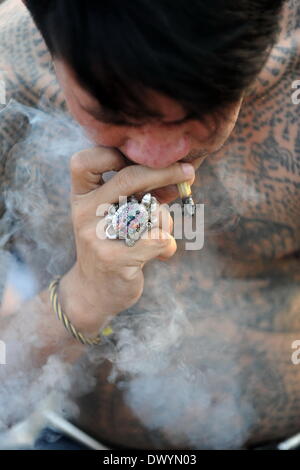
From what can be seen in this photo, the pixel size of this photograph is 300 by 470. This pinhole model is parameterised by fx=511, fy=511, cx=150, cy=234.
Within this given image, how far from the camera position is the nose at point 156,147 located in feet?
3.12

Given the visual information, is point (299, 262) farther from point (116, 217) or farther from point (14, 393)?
point (14, 393)

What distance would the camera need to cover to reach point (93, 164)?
43.4 inches

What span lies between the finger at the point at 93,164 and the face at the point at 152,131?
1.1 inches

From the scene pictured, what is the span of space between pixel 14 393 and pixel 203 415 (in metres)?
0.58

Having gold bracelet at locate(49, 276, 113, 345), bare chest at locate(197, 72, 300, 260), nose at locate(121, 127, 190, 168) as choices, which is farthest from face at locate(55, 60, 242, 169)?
gold bracelet at locate(49, 276, 113, 345)

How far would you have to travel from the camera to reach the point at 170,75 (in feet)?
2.61

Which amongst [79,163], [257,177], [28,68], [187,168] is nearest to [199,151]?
[187,168]

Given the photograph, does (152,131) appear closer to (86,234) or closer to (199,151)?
(199,151)

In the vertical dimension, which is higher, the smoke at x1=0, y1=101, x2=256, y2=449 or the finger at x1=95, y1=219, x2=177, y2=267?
the finger at x1=95, y1=219, x2=177, y2=267

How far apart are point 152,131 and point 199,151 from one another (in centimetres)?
16

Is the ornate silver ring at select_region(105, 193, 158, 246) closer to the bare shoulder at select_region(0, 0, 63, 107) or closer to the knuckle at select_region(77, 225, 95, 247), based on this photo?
the knuckle at select_region(77, 225, 95, 247)

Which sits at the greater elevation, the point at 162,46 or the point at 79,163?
the point at 162,46

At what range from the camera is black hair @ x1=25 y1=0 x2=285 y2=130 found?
2.49 ft

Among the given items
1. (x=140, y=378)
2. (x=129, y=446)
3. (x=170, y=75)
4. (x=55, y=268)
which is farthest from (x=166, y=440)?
(x=170, y=75)
